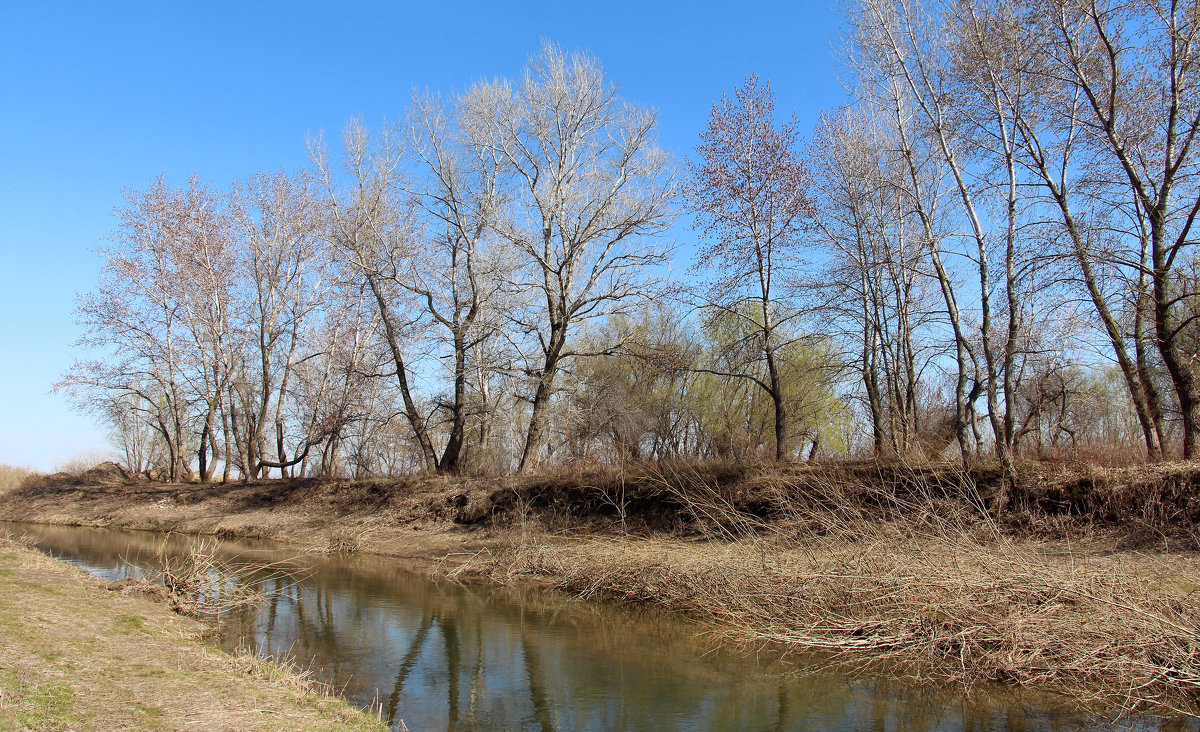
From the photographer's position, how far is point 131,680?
677cm

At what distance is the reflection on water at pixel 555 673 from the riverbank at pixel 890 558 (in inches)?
30.5

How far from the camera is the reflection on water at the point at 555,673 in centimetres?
734

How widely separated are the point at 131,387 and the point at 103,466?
845 cm

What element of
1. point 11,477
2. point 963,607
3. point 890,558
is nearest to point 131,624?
point 890,558

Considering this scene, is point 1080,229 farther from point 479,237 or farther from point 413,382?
point 413,382

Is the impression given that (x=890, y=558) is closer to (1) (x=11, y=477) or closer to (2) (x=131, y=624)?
(2) (x=131, y=624)

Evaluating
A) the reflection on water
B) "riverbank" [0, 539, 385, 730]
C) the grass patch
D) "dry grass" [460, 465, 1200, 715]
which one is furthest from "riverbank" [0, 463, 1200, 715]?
the grass patch

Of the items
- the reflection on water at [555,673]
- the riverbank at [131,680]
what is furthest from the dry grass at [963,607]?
the riverbank at [131,680]

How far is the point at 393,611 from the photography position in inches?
514

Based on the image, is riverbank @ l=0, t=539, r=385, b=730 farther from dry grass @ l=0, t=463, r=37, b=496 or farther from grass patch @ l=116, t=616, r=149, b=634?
dry grass @ l=0, t=463, r=37, b=496

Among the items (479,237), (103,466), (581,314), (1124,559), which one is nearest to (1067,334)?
(1124,559)

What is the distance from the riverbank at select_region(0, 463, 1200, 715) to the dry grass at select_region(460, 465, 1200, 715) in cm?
3

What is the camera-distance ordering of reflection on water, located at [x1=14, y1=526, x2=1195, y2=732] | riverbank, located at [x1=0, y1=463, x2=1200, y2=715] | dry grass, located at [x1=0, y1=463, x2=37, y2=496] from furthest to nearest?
dry grass, located at [x1=0, y1=463, x2=37, y2=496] < riverbank, located at [x1=0, y1=463, x2=1200, y2=715] < reflection on water, located at [x1=14, y1=526, x2=1195, y2=732]

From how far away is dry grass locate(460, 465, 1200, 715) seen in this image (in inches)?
306
